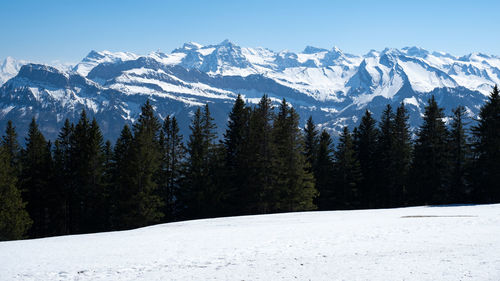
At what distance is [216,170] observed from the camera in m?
43.8

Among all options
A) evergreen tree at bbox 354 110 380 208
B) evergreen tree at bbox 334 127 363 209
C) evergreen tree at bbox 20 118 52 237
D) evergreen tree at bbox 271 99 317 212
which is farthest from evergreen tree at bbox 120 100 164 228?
evergreen tree at bbox 354 110 380 208

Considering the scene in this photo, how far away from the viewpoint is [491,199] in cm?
4159

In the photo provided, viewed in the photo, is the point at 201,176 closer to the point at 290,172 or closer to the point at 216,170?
the point at 216,170

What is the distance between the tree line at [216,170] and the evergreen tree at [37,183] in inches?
4.5

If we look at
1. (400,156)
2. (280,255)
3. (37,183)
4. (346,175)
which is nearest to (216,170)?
(346,175)

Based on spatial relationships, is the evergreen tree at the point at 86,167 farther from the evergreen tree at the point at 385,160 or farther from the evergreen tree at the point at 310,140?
→ the evergreen tree at the point at 385,160

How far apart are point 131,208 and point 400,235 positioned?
89.4 feet

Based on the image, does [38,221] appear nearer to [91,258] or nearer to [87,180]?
[87,180]

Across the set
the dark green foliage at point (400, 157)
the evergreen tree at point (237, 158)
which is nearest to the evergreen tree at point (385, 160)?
the dark green foliage at point (400, 157)

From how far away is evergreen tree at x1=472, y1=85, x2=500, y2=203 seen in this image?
4025cm

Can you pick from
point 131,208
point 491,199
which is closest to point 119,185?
point 131,208

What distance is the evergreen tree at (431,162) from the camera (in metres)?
44.5

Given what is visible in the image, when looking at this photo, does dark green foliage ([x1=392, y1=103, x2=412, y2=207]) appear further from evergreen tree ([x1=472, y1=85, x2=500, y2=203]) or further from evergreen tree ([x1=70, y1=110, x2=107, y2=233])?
evergreen tree ([x1=70, y1=110, x2=107, y2=233])

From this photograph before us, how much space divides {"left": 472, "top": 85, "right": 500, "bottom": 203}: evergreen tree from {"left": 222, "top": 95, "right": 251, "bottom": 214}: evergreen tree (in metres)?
24.2
